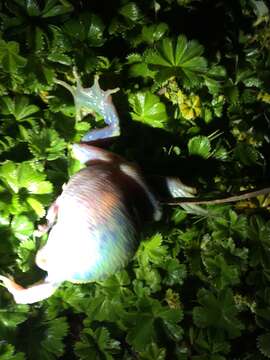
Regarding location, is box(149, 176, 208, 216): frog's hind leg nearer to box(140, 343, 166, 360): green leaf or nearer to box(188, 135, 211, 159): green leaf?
box(188, 135, 211, 159): green leaf

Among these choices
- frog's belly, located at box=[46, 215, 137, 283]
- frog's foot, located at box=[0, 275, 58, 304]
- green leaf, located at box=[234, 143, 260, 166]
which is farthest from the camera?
green leaf, located at box=[234, 143, 260, 166]

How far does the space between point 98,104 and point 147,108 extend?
0.20 meters

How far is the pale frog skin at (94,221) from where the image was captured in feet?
4.13

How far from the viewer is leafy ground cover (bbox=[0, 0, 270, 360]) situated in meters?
1.65

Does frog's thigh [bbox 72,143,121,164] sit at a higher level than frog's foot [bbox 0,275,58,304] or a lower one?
higher

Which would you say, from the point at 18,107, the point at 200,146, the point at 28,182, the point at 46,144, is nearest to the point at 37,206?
the point at 28,182

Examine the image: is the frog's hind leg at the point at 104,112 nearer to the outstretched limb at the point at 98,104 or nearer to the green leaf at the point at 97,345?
the outstretched limb at the point at 98,104

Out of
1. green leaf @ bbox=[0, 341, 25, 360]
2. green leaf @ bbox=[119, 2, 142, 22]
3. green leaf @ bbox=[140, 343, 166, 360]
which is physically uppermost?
green leaf @ bbox=[119, 2, 142, 22]

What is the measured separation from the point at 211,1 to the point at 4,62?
1.07m

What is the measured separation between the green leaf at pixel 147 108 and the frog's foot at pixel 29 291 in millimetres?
721

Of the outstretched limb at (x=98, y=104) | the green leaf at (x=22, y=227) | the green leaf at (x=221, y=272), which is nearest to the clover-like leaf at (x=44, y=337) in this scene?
the green leaf at (x=22, y=227)

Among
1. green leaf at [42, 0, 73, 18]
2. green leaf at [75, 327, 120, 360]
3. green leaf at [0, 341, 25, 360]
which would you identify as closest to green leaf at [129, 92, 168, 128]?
green leaf at [42, 0, 73, 18]

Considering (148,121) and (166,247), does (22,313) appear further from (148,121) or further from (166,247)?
(148,121)

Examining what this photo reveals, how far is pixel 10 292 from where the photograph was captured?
5.30 feet
